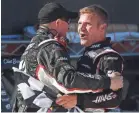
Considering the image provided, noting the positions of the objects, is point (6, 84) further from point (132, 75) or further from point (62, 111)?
point (62, 111)

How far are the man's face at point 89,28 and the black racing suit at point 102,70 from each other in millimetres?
84

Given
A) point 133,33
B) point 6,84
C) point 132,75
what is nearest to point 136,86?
point 132,75

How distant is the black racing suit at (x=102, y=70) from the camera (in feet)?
8.17

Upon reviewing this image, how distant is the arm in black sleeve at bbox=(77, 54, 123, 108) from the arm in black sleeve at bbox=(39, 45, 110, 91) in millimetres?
74

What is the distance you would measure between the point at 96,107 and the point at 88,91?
5.8 inches

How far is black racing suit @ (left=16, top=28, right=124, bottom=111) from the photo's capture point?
237 cm

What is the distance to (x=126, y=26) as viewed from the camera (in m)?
6.21

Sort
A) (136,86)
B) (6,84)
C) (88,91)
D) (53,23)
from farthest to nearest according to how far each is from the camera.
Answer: (136,86) → (6,84) → (53,23) → (88,91)

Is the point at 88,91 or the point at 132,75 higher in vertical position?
the point at 88,91

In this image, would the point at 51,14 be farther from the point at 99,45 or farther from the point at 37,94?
the point at 37,94

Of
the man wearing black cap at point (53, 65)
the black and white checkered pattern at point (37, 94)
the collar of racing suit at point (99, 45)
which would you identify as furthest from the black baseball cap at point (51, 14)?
the black and white checkered pattern at point (37, 94)

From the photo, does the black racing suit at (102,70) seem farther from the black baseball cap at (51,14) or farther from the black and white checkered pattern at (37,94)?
the black baseball cap at (51,14)

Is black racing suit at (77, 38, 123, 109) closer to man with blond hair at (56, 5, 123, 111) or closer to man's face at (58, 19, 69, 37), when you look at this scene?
man with blond hair at (56, 5, 123, 111)

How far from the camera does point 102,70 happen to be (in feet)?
8.20
